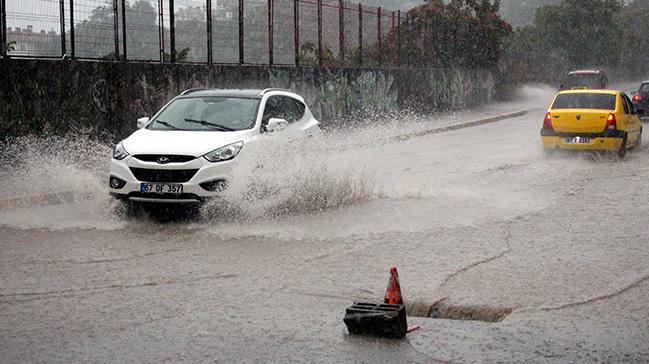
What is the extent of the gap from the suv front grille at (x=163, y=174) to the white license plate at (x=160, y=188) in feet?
0.23

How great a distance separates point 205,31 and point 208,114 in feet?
32.0

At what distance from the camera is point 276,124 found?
12023 millimetres

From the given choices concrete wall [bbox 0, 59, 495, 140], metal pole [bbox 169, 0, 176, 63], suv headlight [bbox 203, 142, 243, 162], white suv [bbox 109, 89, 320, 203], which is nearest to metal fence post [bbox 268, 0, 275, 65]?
concrete wall [bbox 0, 59, 495, 140]

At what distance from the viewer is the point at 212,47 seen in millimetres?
21719

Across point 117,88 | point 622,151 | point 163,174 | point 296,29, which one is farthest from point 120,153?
point 296,29

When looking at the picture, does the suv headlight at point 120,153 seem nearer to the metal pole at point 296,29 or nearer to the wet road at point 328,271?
the wet road at point 328,271

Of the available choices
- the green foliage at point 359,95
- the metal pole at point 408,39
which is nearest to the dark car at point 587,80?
the metal pole at point 408,39

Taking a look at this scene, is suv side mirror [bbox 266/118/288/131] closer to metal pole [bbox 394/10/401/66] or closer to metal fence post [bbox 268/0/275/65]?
metal fence post [bbox 268/0/275/65]

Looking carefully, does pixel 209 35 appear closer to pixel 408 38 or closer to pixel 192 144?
pixel 192 144

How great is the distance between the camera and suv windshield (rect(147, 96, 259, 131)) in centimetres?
1196

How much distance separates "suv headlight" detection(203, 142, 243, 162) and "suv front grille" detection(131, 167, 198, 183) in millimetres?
288

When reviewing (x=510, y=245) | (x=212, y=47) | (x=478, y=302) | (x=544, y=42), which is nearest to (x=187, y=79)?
(x=212, y=47)

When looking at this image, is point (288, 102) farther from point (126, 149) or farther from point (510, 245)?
point (510, 245)

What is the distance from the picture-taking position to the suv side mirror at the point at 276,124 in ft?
39.2
